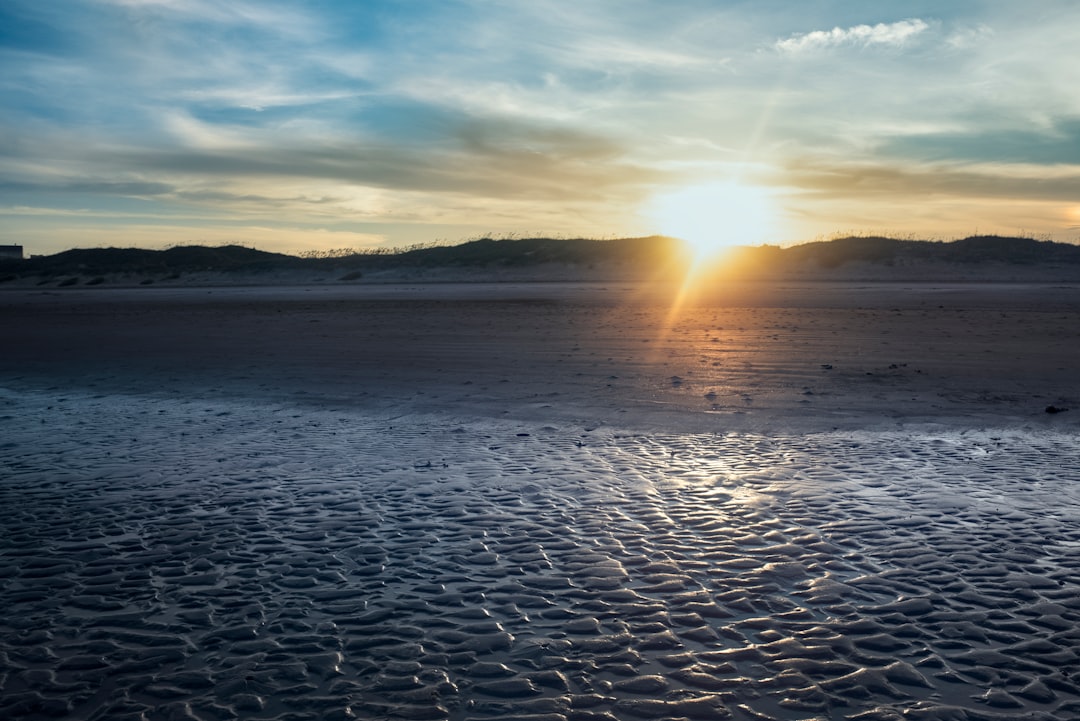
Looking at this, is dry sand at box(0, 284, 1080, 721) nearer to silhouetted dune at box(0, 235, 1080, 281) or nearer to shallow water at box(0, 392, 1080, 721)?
shallow water at box(0, 392, 1080, 721)

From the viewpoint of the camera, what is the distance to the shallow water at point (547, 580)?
3.64 meters

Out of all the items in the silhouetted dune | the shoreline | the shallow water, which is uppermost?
the silhouetted dune

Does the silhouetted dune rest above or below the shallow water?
above

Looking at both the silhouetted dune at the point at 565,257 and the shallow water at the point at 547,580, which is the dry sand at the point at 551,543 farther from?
the silhouetted dune at the point at 565,257

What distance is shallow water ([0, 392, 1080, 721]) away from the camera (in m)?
3.64

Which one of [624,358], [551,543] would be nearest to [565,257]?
[624,358]

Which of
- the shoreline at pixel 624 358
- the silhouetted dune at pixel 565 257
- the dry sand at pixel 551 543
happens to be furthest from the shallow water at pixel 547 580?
the silhouetted dune at pixel 565 257

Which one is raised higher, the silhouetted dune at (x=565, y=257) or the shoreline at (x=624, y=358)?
the silhouetted dune at (x=565, y=257)

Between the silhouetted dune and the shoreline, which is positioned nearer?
the shoreline

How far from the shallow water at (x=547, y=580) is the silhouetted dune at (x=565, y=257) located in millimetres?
36231

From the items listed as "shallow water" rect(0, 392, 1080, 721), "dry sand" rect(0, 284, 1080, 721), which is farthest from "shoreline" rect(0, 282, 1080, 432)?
"shallow water" rect(0, 392, 1080, 721)

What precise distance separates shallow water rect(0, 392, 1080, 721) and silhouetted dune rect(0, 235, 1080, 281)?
36.2m

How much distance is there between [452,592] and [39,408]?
8.65m

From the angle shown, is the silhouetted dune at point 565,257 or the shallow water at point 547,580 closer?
the shallow water at point 547,580
